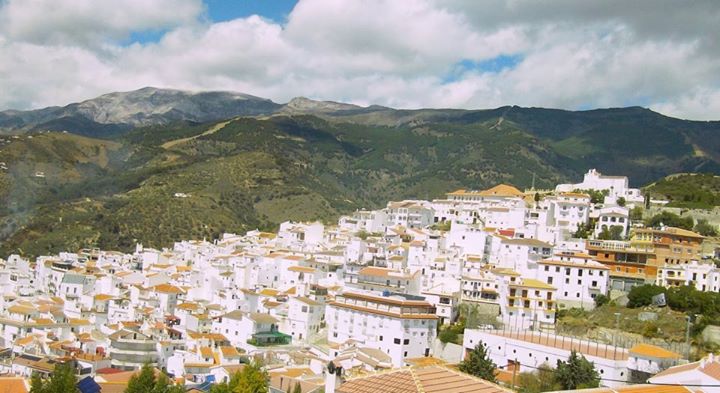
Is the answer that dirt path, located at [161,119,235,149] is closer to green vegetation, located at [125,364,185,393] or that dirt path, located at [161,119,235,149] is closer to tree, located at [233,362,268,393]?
green vegetation, located at [125,364,185,393]

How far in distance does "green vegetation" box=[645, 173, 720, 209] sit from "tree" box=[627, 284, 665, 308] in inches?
701

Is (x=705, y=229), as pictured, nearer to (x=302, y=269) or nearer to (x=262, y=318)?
(x=302, y=269)

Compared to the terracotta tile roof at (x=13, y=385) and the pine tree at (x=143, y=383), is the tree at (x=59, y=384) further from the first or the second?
the pine tree at (x=143, y=383)

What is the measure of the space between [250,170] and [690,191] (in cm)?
6789

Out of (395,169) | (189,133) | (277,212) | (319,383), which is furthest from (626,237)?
(189,133)

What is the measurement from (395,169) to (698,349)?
413ft

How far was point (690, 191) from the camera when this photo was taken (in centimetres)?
5697

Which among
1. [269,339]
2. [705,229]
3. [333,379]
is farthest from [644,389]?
[705,229]

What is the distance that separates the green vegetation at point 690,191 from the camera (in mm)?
51744

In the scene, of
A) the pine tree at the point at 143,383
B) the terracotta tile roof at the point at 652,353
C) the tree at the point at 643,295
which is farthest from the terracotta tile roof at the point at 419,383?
the tree at the point at 643,295

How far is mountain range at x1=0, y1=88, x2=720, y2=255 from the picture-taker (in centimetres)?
7981

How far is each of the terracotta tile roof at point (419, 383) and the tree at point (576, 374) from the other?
13596mm

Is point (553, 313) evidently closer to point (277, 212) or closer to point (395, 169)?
point (277, 212)

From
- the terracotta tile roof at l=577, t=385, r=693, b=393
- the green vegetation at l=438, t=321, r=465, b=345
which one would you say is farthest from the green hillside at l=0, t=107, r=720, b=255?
the terracotta tile roof at l=577, t=385, r=693, b=393
